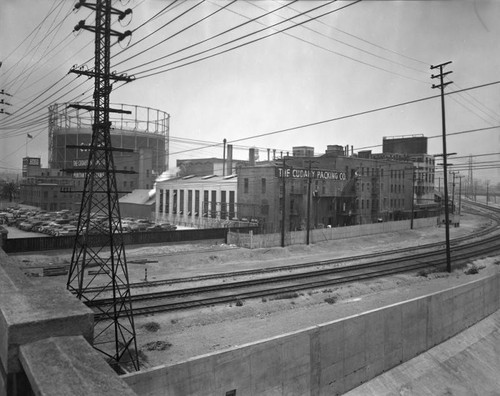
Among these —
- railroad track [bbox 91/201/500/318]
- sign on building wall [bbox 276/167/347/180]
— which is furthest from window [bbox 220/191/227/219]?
railroad track [bbox 91/201/500/318]

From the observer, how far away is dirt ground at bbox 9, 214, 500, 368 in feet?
49.6

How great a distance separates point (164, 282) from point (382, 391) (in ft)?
44.5

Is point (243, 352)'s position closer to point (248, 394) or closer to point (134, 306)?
point (248, 394)

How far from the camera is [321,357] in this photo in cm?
1388

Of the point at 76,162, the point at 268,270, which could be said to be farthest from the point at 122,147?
the point at 268,270

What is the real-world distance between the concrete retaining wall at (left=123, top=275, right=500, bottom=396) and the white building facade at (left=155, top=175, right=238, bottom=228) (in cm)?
3323

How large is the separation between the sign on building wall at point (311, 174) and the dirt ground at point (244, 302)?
10.7 m

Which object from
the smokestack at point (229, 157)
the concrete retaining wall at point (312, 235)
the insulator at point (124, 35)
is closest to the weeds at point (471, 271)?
the concrete retaining wall at point (312, 235)

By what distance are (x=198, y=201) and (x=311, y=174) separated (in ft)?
62.1

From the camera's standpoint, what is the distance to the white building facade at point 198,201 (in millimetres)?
55375

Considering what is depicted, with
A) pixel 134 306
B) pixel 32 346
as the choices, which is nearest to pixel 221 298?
pixel 134 306

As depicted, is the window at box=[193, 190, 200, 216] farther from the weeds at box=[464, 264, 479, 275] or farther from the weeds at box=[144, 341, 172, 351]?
the weeds at box=[144, 341, 172, 351]

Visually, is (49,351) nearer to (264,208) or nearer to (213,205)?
(264,208)

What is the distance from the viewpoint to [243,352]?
463 inches
